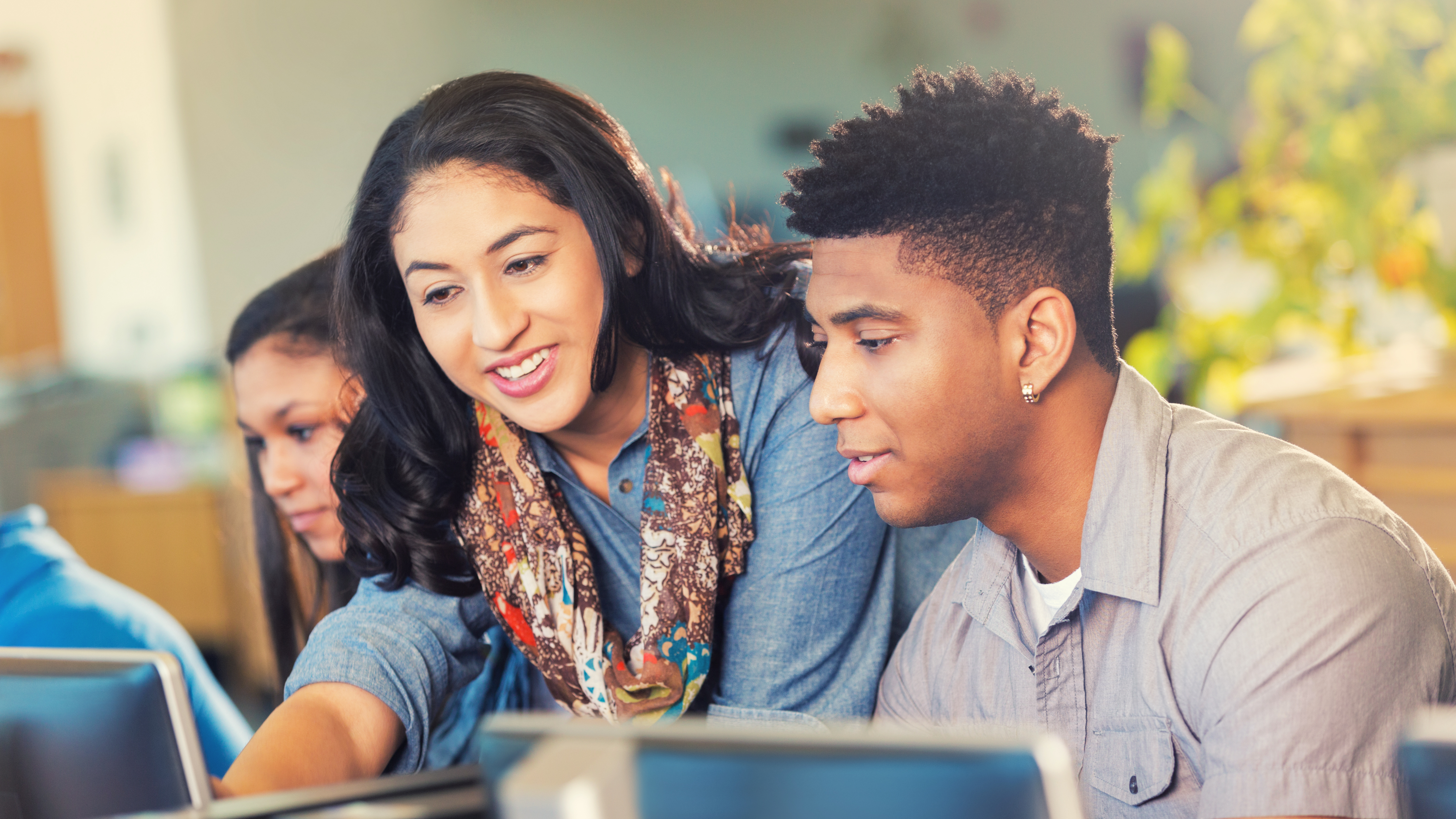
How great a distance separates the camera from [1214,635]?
2.96ft

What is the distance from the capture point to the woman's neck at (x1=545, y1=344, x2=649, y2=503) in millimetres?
1411

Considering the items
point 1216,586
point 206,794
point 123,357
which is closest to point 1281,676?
→ point 1216,586

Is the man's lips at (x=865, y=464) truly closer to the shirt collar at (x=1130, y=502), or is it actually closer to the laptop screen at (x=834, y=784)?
the shirt collar at (x=1130, y=502)

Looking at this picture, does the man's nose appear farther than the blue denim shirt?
No

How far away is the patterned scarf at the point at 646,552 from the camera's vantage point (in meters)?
1.33

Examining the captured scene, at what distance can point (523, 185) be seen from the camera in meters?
1.25

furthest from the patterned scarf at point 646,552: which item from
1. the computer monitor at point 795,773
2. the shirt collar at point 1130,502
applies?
the computer monitor at point 795,773

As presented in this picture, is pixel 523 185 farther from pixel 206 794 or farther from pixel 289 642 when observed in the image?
pixel 289 642

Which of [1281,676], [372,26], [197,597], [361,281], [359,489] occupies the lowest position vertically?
[197,597]

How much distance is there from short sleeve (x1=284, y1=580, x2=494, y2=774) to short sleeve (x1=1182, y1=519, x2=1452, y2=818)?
2.54 ft

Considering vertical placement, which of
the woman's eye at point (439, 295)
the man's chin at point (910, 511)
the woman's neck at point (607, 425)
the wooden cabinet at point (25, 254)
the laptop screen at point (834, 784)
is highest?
the wooden cabinet at point (25, 254)

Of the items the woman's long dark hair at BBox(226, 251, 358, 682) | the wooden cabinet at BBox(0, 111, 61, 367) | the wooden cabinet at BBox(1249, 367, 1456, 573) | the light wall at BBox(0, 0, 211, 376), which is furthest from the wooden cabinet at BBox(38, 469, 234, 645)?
the wooden cabinet at BBox(1249, 367, 1456, 573)

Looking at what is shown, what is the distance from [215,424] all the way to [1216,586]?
3667 mm

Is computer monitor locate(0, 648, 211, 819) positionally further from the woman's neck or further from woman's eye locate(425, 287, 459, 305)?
the woman's neck
